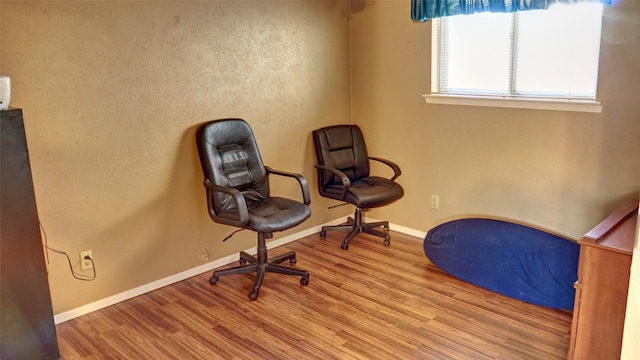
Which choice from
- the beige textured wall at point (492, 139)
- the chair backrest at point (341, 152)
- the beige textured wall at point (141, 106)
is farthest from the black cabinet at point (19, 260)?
the beige textured wall at point (492, 139)

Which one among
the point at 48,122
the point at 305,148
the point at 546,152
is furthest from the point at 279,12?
the point at 546,152

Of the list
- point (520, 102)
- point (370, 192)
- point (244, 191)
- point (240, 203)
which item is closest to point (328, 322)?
point (240, 203)

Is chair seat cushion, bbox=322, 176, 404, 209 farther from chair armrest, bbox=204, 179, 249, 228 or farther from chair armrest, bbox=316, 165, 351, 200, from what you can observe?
chair armrest, bbox=204, 179, 249, 228

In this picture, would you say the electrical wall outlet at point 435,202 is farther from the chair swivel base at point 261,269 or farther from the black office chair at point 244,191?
the chair swivel base at point 261,269

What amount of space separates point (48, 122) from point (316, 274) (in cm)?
194

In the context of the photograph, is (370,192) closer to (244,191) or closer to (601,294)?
(244,191)

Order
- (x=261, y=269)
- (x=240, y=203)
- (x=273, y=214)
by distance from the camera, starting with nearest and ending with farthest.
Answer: (x=240, y=203) → (x=273, y=214) → (x=261, y=269)

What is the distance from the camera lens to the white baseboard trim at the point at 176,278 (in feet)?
10.6

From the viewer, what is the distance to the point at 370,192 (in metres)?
4.02

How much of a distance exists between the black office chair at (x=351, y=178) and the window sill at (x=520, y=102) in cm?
64

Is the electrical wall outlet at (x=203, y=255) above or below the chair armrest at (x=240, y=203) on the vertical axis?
below

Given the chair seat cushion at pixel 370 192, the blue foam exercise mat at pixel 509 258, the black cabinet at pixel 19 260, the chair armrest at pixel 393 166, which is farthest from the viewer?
the chair armrest at pixel 393 166

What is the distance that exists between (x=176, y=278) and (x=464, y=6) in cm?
270

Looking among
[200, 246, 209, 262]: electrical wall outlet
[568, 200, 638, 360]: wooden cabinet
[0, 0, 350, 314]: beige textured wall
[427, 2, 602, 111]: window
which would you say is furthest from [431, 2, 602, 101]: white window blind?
[200, 246, 209, 262]: electrical wall outlet
